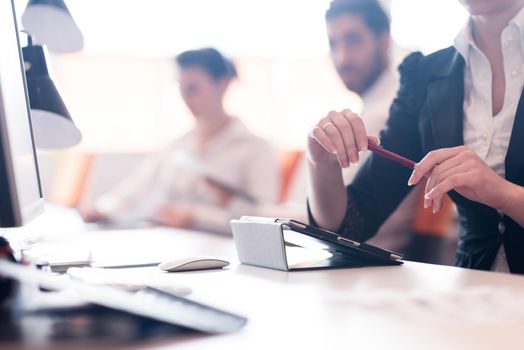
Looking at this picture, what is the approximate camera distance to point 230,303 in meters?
0.77

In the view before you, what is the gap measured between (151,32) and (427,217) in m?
2.62

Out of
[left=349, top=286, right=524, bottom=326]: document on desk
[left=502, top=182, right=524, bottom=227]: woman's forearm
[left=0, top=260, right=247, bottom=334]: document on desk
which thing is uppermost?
[left=0, top=260, right=247, bottom=334]: document on desk

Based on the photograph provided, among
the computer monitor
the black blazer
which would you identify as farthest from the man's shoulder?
the computer monitor

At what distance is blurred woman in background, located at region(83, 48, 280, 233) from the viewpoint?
2.94 meters

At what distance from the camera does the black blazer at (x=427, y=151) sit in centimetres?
121

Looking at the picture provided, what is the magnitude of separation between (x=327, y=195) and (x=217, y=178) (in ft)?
5.77

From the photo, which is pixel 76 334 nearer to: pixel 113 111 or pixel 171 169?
pixel 171 169

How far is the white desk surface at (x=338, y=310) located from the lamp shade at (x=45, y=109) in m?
0.37

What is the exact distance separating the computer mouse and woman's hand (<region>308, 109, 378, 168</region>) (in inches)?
9.6

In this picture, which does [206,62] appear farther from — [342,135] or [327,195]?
[342,135]

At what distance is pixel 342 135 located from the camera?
1083 mm

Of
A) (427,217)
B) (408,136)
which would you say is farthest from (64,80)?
(408,136)

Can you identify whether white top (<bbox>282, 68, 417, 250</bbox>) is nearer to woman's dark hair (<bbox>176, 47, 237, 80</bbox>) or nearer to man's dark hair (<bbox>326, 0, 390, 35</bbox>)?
man's dark hair (<bbox>326, 0, 390, 35</bbox>)

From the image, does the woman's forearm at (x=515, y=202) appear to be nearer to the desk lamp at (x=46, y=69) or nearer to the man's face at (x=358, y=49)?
the desk lamp at (x=46, y=69)
